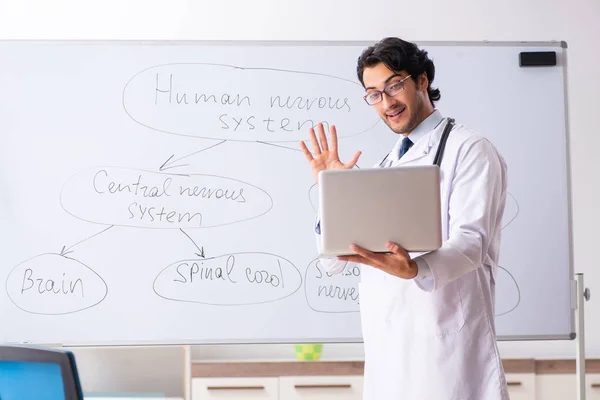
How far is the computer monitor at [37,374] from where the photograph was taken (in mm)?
1136

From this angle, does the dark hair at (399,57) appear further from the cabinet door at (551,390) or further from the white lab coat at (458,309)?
the cabinet door at (551,390)

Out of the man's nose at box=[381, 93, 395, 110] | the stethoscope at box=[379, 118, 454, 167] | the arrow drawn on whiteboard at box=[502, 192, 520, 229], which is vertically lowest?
the arrow drawn on whiteboard at box=[502, 192, 520, 229]

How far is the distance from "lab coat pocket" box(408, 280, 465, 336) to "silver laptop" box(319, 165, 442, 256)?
0.24m

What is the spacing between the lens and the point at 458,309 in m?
1.46

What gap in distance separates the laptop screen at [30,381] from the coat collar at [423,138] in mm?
888

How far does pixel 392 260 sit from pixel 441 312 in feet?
0.81

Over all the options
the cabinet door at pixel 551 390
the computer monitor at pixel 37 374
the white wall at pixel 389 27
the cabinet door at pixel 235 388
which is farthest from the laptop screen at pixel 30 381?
the cabinet door at pixel 551 390

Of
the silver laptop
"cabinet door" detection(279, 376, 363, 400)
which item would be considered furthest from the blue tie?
"cabinet door" detection(279, 376, 363, 400)

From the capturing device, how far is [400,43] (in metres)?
1.67

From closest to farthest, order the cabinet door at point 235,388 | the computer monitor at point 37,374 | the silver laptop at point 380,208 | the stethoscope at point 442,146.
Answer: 1. the computer monitor at point 37,374
2. the silver laptop at point 380,208
3. the stethoscope at point 442,146
4. the cabinet door at point 235,388

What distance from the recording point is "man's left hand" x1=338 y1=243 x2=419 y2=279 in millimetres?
1250

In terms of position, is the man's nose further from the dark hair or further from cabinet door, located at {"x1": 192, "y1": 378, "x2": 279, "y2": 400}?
cabinet door, located at {"x1": 192, "y1": 378, "x2": 279, "y2": 400}

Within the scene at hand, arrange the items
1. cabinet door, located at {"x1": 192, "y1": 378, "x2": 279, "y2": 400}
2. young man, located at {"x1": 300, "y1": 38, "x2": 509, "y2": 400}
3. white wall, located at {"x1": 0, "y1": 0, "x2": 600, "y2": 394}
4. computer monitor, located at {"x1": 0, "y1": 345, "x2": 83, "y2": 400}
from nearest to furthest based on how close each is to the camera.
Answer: computer monitor, located at {"x1": 0, "y1": 345, "x2": 83, "y2": 400}
young man, located at {"x1": 300, "y1": 38, "x2": 509, "y2": 400}
cabinet door, located at {"x1": 192, "y1": 378, "x2": 279, "y2": 400}
white wall, located at {"x1": 0, "y1": 0, "x2": 600, "y2": 394}

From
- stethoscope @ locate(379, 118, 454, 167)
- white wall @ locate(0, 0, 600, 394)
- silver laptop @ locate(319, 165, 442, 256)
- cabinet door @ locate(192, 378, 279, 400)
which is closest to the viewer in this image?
silver laptop @ locate(319, 165, 442, 256)
